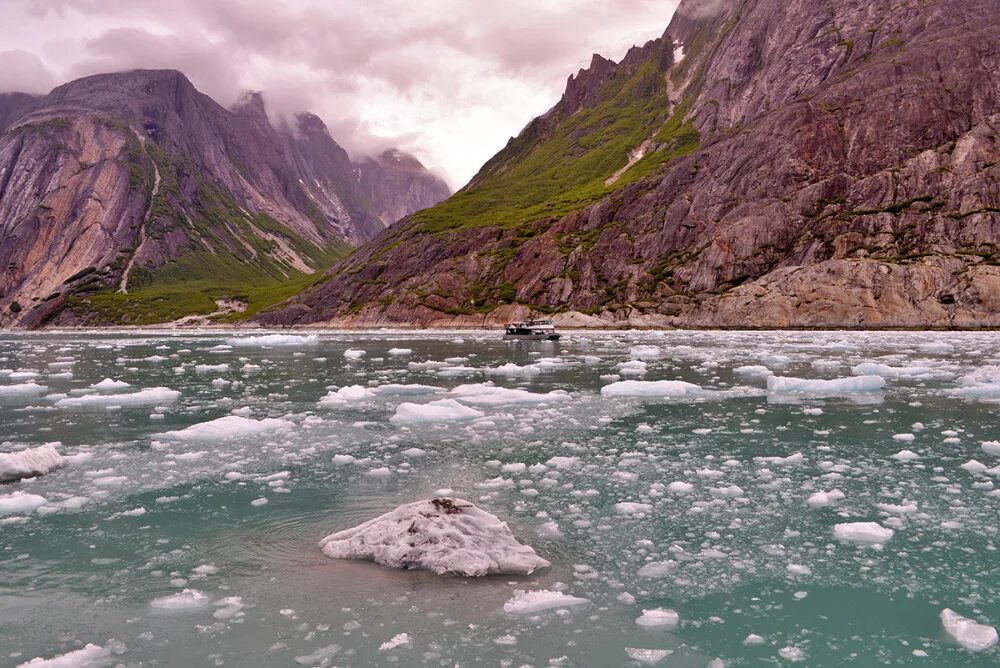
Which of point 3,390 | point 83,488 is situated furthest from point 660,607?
point 3,390

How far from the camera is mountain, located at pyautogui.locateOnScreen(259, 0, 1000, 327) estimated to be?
9312 centimetres

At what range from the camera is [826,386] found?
28344 mm

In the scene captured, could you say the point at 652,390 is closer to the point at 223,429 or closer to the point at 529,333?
the point at 223,429

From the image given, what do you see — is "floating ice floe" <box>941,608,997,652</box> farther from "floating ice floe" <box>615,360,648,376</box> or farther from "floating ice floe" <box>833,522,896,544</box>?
"floating ice floe" <box>615,360,648,376</box>

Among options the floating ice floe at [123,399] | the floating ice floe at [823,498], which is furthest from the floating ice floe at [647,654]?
the floating ice floe at [123,399]

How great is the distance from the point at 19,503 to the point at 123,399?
669 inches

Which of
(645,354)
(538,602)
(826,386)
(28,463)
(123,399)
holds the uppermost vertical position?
(28,463)

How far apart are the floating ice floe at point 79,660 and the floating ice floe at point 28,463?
9.83 metres

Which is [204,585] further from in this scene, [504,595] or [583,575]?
Answer: [583,575]

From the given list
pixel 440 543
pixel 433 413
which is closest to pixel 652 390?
pixel 433 413

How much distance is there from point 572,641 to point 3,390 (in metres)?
36.5

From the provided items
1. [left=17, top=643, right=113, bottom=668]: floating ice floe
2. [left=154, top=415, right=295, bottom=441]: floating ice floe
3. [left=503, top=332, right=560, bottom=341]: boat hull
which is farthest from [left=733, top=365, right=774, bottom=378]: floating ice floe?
[left=503, top=332, right=560, bottom=341]: boat hull

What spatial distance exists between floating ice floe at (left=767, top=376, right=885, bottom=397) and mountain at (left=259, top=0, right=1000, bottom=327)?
7034 centimetres

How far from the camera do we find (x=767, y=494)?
12656 millimetres
